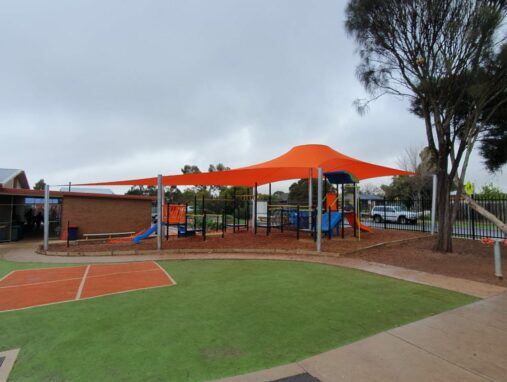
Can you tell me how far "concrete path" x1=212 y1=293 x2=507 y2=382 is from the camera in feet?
8.30

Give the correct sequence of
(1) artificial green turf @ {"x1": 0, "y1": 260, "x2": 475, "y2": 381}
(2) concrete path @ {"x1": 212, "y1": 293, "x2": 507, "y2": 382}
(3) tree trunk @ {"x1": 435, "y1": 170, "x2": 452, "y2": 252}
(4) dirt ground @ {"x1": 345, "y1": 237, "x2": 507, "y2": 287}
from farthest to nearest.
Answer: (3) tree trunk @ {"x1": 435, "y1": 170, "x2": 452, "y2": 252}
(4) dirt ground @ {"x1": 345, "y1": 237, "x2": 507, "y2": 287}
(1) artificial green turf @ {"x1": 0, "y1": 260, "x2": 475, "y2": 381}
(2) concrete path @ {"x1": 212, "y1": 293, "x2": 507, "y2": 382}

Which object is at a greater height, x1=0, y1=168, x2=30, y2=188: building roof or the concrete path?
x1=0, y1=168, x2=30, y2=188: building roof

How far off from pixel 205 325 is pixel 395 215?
24.7 meters

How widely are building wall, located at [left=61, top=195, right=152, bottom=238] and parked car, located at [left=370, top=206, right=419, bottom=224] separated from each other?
18.1 metres

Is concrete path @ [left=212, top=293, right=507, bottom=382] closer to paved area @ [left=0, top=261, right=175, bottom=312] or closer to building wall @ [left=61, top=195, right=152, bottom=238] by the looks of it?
paved area @ [left=0, top=261, right=175, bottom=312]

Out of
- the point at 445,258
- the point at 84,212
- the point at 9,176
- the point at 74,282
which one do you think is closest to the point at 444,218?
the point at 445,258

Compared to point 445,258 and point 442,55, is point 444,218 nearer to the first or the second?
point 445,258

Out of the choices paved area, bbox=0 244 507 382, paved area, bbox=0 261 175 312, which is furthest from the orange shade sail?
paved area, bbox=0 244 507 382

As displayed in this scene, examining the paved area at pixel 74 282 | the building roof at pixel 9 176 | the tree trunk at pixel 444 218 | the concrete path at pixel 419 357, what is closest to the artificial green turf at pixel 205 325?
the concrete path at pixel 419 357

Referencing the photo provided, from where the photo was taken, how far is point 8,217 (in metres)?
15.6

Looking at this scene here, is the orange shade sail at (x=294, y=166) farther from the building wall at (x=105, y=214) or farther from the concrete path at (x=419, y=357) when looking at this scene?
the building wall at (x=105, y=214)

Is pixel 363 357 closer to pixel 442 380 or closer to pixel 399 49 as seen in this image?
pixel 442 380

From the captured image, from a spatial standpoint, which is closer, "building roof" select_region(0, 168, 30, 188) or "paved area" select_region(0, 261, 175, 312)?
"paved area" select_region(0, 261, 175, 312)

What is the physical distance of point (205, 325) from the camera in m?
3.65
